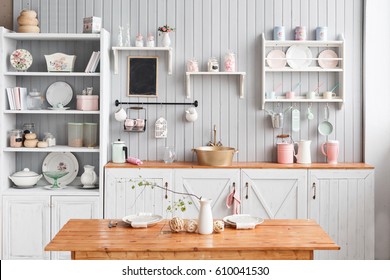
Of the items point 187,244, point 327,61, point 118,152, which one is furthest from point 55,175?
point 327,61

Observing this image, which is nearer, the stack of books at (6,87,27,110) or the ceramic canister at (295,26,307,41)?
the stack of books at (6,87,27,110)

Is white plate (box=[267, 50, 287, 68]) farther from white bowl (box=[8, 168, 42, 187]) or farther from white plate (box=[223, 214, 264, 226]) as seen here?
white bowl (box=[8, 168, 42, 187])

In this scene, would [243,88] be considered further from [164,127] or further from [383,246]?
[383,246]

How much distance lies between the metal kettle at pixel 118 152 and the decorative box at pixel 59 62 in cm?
79

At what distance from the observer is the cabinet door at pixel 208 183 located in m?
4.89

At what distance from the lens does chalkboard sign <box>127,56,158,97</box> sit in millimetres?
5262

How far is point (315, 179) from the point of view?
4895 millimetres

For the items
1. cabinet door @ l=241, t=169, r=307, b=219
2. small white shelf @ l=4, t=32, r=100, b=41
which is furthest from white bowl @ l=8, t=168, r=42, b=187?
cabinet door @ l=241, t=169, r=307, b=219

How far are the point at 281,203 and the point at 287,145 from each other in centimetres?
56

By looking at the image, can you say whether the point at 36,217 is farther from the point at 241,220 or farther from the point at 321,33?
the point at 321,33

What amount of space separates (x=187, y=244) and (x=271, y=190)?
203 cm

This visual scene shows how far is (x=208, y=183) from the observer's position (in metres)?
4.89

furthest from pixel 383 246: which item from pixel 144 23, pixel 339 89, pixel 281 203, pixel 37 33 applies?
pixel 37 33

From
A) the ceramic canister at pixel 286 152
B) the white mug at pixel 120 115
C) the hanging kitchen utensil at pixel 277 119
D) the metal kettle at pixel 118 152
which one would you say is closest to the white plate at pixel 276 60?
the hanging kitchen utensil at pixel 277 119
